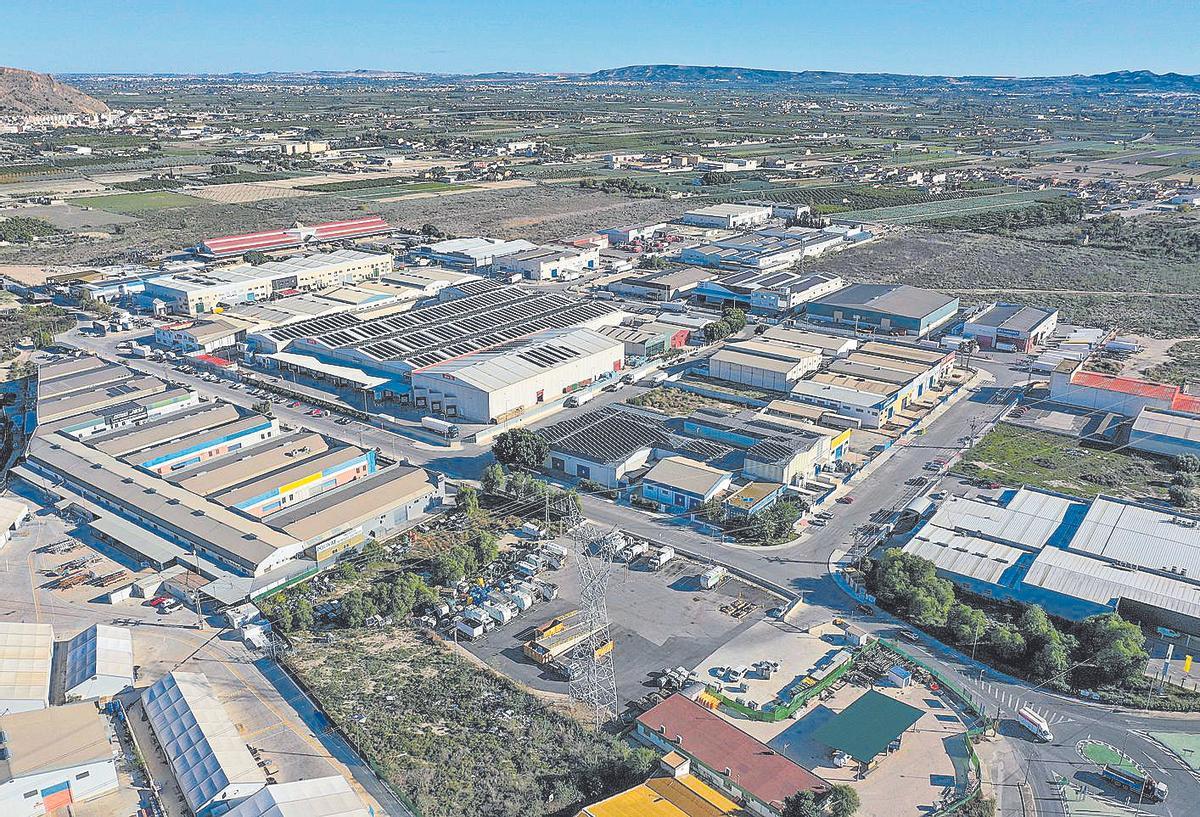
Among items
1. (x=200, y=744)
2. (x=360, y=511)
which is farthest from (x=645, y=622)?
→ (x=200, y=744)

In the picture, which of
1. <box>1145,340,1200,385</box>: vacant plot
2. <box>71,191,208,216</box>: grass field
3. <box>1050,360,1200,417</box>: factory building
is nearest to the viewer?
<box>1050,360,1200,417</box>: factory building

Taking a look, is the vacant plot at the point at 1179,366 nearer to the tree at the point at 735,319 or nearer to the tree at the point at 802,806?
the tree at the point at 735,319

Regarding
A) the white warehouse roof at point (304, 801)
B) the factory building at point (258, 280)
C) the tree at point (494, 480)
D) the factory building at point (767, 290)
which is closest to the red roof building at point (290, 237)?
the factory building at point (258, 280)

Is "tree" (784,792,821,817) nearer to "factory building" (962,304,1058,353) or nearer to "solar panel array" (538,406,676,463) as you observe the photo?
"solar panel array" (538,406,676,463)

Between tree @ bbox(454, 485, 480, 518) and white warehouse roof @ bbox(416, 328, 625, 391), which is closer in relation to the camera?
tree @ bbox(454, 485, 480, 518)

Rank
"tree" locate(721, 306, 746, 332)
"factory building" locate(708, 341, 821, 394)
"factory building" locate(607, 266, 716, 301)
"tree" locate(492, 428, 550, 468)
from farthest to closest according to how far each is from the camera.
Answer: "factory building" locate(607, 266, 716, 301) → "tree" locate(721, 306, 746, 332) → "factory building" locate(708, 341, 821, 394) → "tree" locate(492, 428, 550, 468)

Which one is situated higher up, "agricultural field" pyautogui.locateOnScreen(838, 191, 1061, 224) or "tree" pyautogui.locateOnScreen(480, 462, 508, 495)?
"agricultural field" pyautogui.locateOnScreen(838, 191, 1061, 224)

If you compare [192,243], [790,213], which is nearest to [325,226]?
[192,243]

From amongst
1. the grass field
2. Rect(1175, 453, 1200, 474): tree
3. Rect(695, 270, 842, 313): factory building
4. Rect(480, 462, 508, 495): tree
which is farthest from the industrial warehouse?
the grass field
